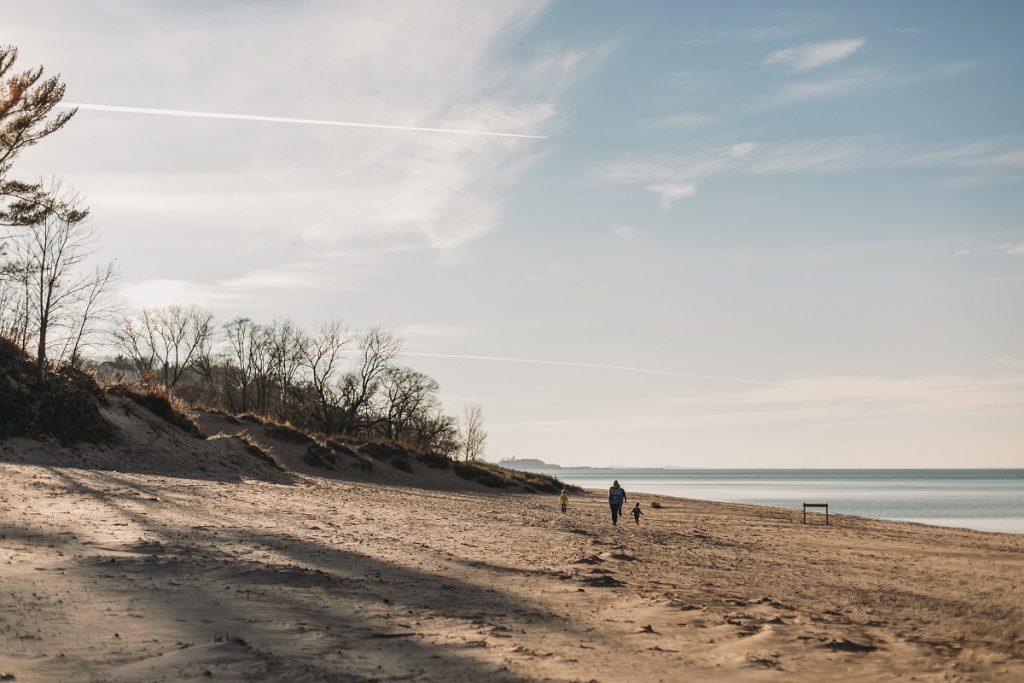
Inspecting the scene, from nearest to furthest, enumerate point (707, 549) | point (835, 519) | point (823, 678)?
point (823, 678)
point (707, 549)
point (835, 519)

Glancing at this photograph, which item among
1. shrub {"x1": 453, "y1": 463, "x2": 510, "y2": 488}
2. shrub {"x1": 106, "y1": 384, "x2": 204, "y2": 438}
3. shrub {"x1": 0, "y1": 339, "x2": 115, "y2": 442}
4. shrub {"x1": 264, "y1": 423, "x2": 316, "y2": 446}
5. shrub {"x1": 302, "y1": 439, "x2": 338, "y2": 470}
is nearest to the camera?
shrub {"x1": 0, "y1": 339, "x2": 115, "y2": 442}

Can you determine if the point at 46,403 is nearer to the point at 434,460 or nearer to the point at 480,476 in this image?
the point at 434,460

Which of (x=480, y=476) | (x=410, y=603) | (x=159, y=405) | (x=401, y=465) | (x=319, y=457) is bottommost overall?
(x=410, y=603)

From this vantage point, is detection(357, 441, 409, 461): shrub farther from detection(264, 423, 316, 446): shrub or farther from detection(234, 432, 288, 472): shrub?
detection(234, 432, 288, 472): shrub

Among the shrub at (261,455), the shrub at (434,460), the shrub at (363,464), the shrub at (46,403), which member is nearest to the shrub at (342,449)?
the shrub at (363,464)

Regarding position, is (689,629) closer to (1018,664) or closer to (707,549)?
(1018,664)

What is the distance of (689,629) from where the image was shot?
34.2 ft

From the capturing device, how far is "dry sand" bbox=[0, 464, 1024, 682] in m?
7.94

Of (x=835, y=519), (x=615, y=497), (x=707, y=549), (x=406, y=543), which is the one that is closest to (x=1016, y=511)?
(x=835, y=519)

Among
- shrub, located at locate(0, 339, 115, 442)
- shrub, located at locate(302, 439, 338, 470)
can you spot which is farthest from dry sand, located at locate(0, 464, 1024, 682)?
shrub, located at locate(302, 439, 338, 470)

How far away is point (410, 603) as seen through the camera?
1076 cm

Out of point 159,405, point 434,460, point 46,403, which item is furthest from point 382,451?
point 46,403

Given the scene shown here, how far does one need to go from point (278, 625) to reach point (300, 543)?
17.9 feet

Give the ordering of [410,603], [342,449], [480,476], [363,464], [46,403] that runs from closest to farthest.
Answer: [410,603] < [46,403] < [363,464] < [342,449] < [480,476]
